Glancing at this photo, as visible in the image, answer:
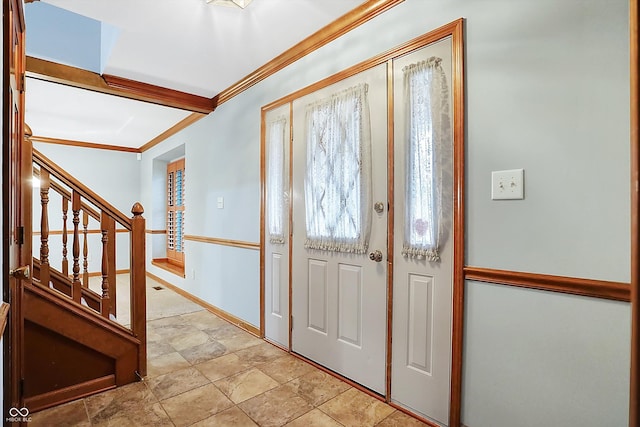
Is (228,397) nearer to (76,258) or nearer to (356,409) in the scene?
(356,409)

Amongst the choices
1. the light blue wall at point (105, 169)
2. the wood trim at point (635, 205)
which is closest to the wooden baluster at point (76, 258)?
the wood trim at point (635, 205)

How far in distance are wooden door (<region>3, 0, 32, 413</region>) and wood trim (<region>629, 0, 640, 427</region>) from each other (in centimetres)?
176

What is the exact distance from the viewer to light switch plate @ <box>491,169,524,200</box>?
4.60 feet

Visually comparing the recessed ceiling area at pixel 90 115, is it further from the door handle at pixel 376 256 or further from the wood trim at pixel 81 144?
the door handle at pixel 376 256

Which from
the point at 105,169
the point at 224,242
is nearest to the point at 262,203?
the point at 224,242

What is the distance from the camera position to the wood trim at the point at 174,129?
409 centimetres

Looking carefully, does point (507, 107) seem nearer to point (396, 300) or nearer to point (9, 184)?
point (396, 300)

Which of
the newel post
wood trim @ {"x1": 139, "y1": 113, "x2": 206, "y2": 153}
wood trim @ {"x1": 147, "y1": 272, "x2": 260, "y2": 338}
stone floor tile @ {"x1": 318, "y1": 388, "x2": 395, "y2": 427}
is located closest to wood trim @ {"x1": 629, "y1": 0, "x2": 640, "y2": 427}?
stone floor tile @ {"x1": 318, "y1": 388, "x2": 395, "y2": 427}

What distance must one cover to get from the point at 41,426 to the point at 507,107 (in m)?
2.77

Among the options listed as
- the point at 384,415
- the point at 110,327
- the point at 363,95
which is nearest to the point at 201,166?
the point at 110,327

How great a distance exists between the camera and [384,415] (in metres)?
1.79

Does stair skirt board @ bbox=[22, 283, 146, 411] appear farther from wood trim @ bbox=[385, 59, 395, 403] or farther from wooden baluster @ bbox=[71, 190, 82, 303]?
wood trim @ bbox=[385, 59, 395, 403]

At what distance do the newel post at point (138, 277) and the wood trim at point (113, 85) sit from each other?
5.16 feet

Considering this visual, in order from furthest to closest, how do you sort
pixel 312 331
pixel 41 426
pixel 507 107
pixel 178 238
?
pixel 178 238
pixel 312 331
pixel 41 426
pixel 507 107
